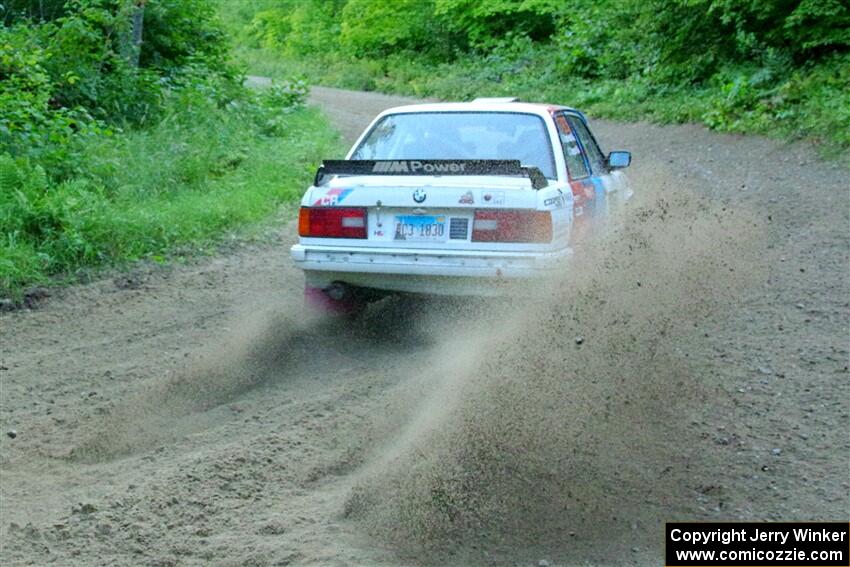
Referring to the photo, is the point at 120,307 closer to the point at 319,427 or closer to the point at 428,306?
the point at 428,306

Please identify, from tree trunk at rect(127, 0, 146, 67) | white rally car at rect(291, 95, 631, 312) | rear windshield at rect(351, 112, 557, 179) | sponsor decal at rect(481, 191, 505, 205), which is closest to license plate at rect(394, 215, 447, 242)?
white rally car at rect(291, 95, 631, 312)

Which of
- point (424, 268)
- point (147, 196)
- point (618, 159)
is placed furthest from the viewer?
point (147, 196)

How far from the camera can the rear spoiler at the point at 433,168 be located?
6859 millimetres

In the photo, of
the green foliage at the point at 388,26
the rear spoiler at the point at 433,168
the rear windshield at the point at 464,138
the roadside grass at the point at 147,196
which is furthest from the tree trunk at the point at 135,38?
the green foliage at the point at 388,26

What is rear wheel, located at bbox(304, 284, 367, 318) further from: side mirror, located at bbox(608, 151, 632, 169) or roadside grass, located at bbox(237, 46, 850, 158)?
roadside grass, located at bbox(237, 46, 850, 158)

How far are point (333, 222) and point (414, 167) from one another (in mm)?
682

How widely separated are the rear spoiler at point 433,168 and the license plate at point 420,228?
35cm

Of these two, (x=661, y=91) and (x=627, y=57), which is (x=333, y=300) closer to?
(x=661, y=91)

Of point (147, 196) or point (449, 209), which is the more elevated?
point (449, 209)

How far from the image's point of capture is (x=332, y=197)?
715 cm

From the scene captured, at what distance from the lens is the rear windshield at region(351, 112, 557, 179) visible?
760 cm

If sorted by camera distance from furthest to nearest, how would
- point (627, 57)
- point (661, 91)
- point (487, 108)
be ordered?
1. point (627, 57)
2. point (661, 91)
3. point (487, 108)

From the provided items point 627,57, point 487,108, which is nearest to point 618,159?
point 487,108

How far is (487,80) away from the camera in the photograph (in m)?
30.1
